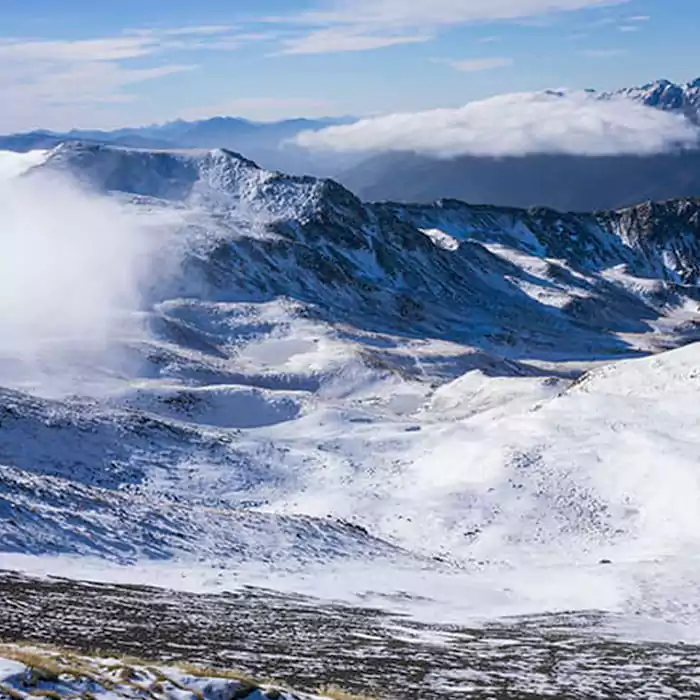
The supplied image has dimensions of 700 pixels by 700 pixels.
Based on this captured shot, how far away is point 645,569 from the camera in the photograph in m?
38.7

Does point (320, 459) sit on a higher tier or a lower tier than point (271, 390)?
higher

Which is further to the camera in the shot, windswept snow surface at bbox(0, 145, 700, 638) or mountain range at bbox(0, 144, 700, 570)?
mountain range at bbox(0, 144, 700, 570)

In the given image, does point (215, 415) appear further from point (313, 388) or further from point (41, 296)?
point (41, 296)

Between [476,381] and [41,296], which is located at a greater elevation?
[41,296]

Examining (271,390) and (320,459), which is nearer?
(320,459)

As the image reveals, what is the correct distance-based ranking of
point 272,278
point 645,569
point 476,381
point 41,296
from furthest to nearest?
1. point 272,278
2. point 41,296
3. point 476,381
4. point 645,569

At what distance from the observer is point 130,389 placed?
3088 inches

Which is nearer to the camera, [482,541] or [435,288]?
[482,541]

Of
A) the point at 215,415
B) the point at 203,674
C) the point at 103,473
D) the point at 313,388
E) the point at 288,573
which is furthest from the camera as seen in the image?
the point at 313,388

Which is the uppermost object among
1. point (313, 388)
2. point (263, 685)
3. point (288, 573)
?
point (263, 685)

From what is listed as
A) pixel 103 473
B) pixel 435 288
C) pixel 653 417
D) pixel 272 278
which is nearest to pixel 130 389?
pixel 103 473

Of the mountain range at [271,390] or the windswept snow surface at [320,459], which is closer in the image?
the windswept snow surface at [320,459]

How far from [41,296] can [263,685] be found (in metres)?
112

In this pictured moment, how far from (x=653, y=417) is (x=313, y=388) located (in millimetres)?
51372
